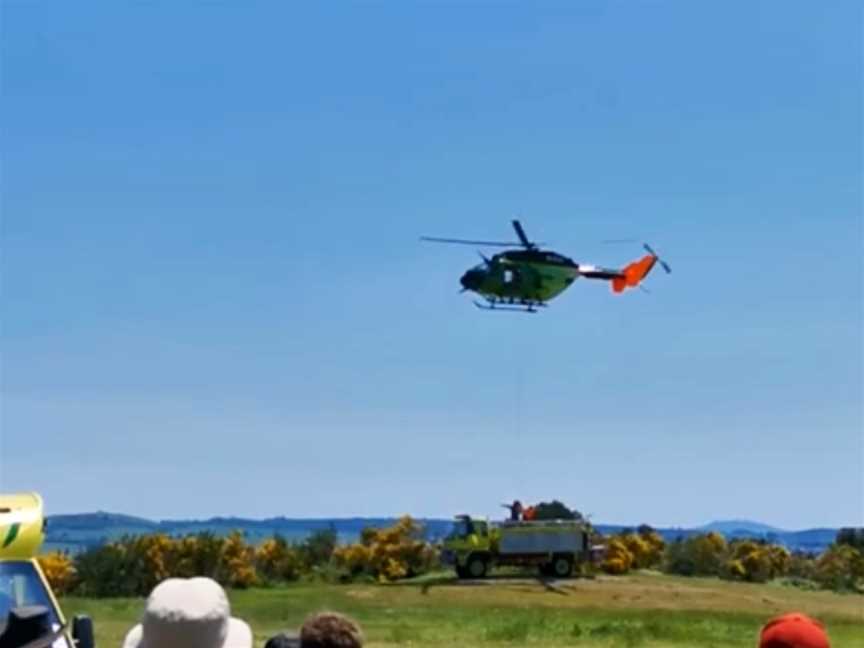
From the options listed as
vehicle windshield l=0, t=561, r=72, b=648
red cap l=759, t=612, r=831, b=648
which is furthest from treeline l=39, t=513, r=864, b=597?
red cap l=759, t=612, r=831, b=648

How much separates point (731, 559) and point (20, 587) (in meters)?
39.0

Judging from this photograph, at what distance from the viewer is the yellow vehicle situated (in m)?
8.42

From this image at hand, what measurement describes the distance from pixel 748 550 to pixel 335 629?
4361 centimetres

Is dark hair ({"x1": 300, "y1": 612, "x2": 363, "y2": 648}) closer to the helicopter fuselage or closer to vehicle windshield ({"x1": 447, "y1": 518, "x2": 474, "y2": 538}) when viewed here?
vehicle windshield ({"x1": 447, "y1": 518, "x2": 474, "y2": 538})

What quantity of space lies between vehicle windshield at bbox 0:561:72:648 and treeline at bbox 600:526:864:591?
119ft

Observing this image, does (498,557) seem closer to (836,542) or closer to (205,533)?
(205,533)

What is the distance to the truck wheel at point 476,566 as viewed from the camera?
41.8 m

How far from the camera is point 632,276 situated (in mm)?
51625

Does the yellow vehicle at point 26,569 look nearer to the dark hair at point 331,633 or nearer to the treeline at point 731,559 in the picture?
the dark hair at point 331,633

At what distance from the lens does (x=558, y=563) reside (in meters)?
42.3

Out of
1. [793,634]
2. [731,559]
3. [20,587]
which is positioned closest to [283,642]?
[793,634]

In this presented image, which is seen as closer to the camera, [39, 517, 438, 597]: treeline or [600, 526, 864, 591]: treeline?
[39, 517, 438, 597]: treeline

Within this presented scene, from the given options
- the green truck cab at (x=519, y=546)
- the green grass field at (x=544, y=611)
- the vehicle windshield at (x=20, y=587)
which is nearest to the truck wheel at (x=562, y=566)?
the green truck cab at (x=519, y=546)

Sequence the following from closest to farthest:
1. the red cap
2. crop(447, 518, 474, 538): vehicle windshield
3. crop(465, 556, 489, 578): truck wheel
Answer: the red cap < crop(465, 556, 489, 578): truck wheel < crop(447, 518, 474, 538): vehicle windshield
